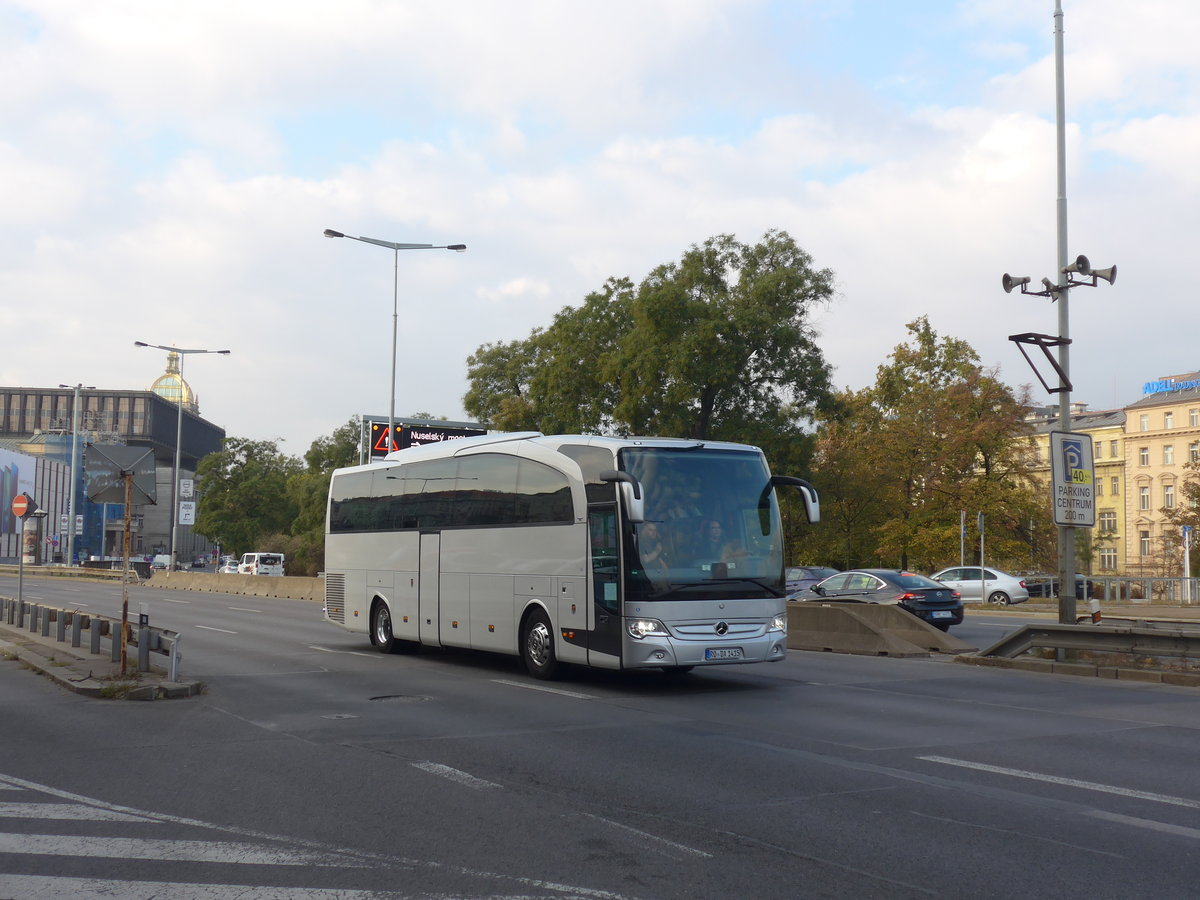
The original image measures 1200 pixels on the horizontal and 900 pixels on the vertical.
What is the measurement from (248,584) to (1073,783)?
4587 cm

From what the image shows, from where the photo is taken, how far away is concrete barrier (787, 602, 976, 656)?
70.4ft

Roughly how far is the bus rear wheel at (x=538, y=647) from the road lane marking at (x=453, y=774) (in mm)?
6479

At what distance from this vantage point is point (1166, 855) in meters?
6.65

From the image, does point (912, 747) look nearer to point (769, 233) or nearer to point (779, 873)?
point (779, 873)

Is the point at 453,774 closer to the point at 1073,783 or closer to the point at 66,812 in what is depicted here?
the point at 66,812

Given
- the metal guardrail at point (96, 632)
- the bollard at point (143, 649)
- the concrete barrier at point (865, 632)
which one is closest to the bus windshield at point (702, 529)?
the metal guardrail at point (96, 632)

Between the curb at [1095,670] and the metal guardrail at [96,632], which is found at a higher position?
the metal guardrail at [96,632]

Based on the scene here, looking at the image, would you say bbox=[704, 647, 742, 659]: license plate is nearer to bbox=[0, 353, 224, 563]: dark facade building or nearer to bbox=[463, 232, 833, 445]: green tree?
bbox=[463, 232, 833, 445]: green tree

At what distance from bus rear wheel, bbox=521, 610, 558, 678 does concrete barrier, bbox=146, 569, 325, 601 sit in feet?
82.2

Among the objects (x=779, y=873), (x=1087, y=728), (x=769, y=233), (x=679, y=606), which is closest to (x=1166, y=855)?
(x=779, y=873)

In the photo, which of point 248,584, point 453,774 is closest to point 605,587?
point 453,774

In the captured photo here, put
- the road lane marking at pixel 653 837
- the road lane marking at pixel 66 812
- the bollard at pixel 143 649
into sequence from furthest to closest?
the bollard at pixel 143 649
the road lane marking at pixel 66 812
the road lane marking at pixel 653 837

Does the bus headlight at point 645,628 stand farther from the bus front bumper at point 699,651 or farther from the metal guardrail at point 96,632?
the metal guardrail at point 96,632

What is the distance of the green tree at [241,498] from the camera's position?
3937 inches
